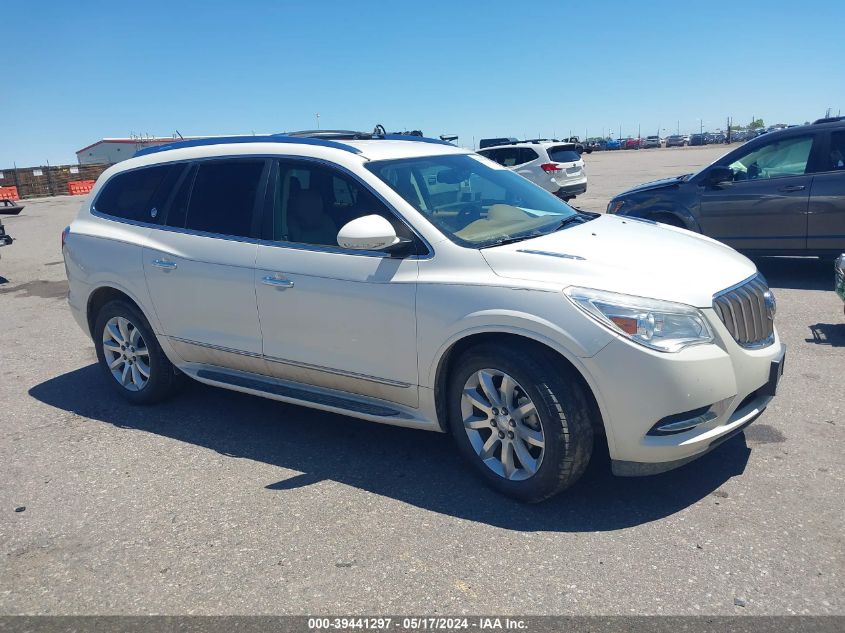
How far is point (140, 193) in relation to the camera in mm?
5418

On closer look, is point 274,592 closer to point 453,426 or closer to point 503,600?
point 503,600

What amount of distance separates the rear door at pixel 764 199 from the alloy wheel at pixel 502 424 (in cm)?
578

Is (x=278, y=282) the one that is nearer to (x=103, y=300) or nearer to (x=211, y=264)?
(x=211, y=264)

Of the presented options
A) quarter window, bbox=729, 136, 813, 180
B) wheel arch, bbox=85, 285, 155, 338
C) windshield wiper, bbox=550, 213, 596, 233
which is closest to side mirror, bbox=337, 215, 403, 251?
windshield wiper, bbox=550, 213, 596, 233

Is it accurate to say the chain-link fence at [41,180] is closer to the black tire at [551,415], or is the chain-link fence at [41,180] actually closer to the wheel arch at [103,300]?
the wheel arch at [103,300]

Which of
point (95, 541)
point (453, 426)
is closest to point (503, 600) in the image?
point (453, 426)

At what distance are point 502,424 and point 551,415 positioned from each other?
34cm

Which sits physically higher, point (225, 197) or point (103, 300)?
point (225, 197)

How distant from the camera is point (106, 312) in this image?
553 cm

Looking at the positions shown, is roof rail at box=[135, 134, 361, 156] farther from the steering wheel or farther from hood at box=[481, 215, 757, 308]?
hood at box=[481, 215, 757, 308]

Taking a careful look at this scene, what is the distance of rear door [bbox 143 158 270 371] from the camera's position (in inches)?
184

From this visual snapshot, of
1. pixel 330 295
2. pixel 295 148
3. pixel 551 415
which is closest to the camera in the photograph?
pixel 551 415

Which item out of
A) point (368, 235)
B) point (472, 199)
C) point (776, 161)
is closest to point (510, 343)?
point (368, 235)

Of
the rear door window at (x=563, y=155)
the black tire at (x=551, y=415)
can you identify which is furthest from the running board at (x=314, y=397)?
the rear door window at (x=563, y=155)
